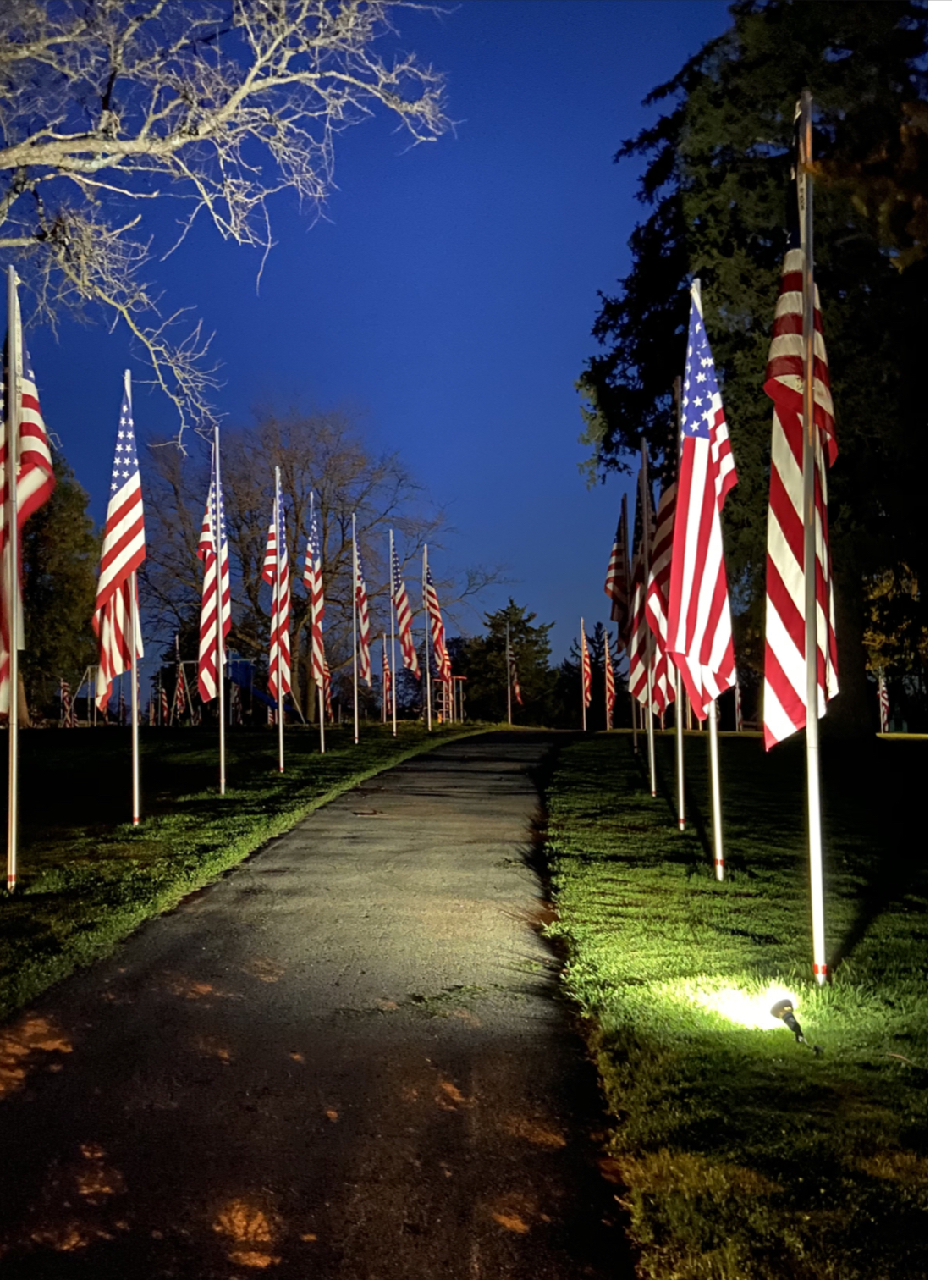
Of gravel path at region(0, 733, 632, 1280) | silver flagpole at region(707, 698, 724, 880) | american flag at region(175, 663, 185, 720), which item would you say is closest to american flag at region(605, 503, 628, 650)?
silver flagpole at region(707, 698, 724, 880)

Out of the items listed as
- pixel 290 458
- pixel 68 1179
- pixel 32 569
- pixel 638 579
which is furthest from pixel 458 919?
pixel 32 569

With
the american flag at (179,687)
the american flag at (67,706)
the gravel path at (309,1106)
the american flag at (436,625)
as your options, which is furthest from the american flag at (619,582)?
the american flag at (67,706)

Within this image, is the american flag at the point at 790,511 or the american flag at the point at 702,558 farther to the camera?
the american flag at the point at 702,558

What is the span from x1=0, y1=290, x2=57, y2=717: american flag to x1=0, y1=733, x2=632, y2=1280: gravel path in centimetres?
308

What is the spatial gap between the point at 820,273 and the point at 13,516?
18.3 meters

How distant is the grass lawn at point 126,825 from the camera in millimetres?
7625

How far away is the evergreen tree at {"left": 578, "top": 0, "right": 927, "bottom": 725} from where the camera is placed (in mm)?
20188

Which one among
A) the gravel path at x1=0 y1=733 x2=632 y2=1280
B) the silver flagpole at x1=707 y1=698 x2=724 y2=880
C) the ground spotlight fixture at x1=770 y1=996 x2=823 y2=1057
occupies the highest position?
the silver flagpole at x1=707 y1=698 x2=724 y2=880

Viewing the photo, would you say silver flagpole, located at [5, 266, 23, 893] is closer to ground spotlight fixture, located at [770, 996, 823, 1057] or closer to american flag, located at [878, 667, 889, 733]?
ground spotlight fixture, located at [770, 996, 823, 1057]

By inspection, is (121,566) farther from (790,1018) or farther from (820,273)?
(820,273)

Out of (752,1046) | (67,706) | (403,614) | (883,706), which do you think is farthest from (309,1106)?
(67,706)

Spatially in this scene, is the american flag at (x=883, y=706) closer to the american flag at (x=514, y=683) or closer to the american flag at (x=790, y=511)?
the american flag at (x=514, y=683)

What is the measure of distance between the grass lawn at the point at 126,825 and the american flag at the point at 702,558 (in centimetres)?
489

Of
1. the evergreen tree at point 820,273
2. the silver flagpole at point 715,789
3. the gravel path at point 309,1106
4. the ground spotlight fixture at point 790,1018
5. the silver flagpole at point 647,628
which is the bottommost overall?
the gravel path at point 309,1106
